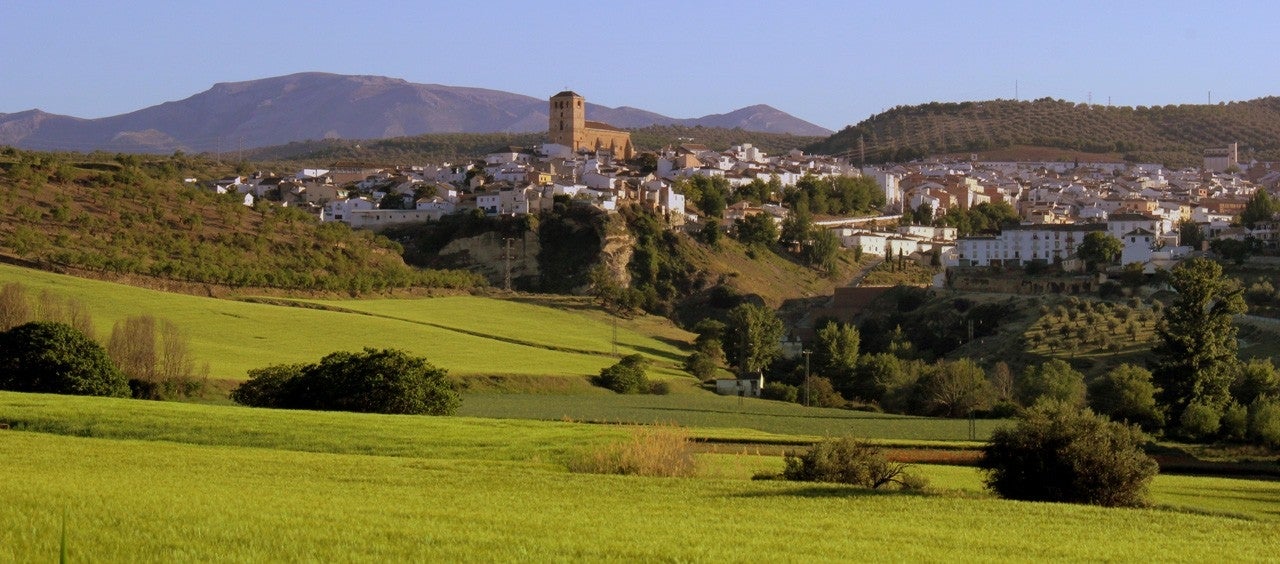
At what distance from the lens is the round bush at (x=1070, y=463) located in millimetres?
20938

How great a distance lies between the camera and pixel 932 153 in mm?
174250

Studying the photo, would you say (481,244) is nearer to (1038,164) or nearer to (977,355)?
(977,355)

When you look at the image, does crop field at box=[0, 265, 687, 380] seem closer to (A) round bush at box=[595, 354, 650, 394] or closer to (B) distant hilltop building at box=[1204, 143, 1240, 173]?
(A) round bush at box=[595, 354, 650, 394]

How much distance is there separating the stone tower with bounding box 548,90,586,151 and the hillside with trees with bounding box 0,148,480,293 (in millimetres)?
49049

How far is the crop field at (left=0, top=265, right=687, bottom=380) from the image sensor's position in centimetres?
4891

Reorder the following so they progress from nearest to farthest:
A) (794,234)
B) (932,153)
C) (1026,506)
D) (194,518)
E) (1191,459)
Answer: (194,518)
(1026,506)
(1191,459)
(794,234)
(932,153)

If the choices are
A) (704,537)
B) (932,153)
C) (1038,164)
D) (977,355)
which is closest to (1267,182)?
(1038,164)

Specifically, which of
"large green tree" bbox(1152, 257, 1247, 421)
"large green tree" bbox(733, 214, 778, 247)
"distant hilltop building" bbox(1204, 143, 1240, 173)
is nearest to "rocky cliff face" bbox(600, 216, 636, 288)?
"large green tree" bbox(733, 214, 778, 247)

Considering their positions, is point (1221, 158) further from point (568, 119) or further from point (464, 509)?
point (464, 509)

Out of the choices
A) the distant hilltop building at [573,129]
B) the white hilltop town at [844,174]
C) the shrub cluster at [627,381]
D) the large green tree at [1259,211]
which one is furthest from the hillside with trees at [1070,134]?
the shrub cluster at [627,381]

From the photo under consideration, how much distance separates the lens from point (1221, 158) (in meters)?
167

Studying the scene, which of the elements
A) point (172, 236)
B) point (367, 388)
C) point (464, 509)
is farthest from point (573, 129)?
point (464, 509)

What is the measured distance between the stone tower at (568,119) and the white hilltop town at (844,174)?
0.39 ft

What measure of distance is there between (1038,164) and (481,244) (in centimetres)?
8898
